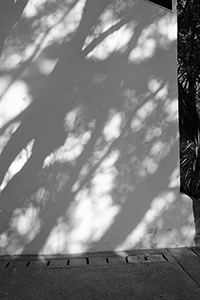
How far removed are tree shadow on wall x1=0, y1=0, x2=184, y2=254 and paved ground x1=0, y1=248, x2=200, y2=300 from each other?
0.26 meters

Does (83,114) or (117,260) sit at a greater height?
(83,114)

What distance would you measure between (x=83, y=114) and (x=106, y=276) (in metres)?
1.69

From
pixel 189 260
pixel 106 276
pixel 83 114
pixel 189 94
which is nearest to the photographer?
pixel 106 276

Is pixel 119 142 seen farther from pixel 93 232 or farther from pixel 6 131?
pixel 6 131

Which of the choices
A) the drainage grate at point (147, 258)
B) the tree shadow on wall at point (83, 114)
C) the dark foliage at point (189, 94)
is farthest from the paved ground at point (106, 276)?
the dark foliage at point (189, 94)

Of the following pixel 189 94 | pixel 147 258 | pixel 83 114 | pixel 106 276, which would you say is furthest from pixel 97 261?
pixel 189 94

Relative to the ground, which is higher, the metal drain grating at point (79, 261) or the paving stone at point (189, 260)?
the metal drain grating at point (79, 261)

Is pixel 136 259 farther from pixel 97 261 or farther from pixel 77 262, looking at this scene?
pixel 77 262

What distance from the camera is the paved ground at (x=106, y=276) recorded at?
81.8 inches

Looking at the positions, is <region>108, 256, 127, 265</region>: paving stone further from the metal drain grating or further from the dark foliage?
the dark foliage

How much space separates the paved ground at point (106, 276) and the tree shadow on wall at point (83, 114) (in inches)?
10.3

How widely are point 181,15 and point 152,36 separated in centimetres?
193

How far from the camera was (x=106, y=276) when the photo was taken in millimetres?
2367

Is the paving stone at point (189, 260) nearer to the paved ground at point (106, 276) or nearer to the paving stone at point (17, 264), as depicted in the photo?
the paved ground at point (106, 276)
